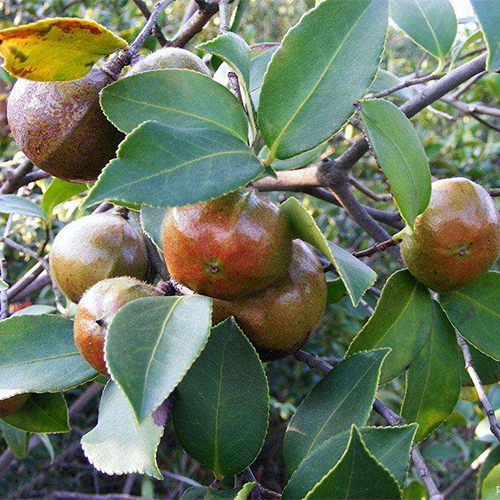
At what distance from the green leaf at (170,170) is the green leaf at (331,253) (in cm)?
7

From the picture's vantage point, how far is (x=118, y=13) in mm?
2486

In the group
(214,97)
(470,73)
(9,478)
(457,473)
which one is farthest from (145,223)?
(457,473)

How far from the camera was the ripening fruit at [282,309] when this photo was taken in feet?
2.09

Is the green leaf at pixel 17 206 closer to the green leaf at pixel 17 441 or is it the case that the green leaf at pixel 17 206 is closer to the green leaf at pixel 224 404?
the green leaf at pixel 17 441

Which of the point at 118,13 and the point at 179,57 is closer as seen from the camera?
the point at 179,57

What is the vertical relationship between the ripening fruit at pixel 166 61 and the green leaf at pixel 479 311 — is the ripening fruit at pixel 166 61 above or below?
above

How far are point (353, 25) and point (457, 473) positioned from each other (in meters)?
4.23

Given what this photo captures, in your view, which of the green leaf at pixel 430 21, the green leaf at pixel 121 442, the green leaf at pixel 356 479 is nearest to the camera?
the green leaf at pixel 356 479

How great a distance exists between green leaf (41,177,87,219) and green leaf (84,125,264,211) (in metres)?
0.70

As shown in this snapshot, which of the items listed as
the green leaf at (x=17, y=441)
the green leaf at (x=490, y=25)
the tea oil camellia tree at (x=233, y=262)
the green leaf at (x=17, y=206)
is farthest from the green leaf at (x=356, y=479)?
the green leaf at (x=17, y=441)

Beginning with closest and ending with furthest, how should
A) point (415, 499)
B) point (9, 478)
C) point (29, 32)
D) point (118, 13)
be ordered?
point (29, 32) < point (415, 499) < point (118, 13) < point (9, 478)

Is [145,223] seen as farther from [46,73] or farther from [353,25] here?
[353,25]

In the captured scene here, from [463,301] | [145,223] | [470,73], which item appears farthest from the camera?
[470,73]

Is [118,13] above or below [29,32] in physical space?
below
